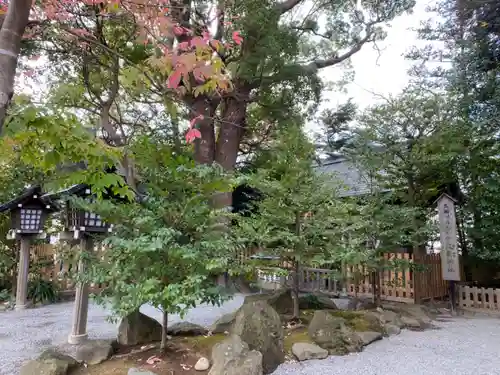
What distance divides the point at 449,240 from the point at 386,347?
138 inches

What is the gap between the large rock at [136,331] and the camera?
430 cm

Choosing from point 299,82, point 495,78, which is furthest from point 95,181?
point 495,78

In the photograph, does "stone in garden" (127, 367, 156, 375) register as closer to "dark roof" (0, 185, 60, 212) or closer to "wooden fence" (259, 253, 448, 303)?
"wooden fence" (259, 253, 448, 303)

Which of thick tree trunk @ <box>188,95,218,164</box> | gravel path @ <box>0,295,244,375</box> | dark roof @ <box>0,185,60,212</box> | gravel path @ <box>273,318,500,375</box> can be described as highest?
thick tree trunk @ <box>188,95,218,164</box>

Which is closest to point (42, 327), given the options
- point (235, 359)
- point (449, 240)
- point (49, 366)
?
point (49, 366)

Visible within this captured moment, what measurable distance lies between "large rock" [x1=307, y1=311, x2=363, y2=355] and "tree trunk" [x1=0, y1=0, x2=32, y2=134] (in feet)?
14.1

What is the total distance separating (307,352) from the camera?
4.27 m

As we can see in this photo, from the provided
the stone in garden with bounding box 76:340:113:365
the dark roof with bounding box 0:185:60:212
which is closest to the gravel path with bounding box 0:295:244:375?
the stone in garden with bounding box 76:340:113:365

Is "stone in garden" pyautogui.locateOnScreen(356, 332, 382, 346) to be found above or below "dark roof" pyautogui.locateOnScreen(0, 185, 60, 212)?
below

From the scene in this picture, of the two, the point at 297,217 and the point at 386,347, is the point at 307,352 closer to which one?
the point at 386,347

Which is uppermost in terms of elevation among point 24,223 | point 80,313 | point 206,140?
point 206,140

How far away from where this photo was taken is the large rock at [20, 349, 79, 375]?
130 inches

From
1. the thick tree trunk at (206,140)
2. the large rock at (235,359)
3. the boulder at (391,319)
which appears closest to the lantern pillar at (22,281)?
the thick tree trunk at (206,140)

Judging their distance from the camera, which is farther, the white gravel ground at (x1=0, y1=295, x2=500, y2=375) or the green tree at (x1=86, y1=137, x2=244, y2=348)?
the white gravel ground at (x1=0, y1=295, x2=500, y2=375)
